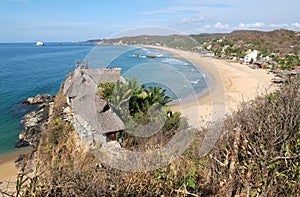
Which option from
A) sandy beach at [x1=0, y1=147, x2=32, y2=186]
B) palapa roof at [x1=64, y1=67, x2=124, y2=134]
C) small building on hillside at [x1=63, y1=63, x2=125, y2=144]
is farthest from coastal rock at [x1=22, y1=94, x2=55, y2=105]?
small building on hillside at [x1=63, y1=63, x2=125, y2=144]

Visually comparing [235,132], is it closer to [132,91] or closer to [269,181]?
[269,181]

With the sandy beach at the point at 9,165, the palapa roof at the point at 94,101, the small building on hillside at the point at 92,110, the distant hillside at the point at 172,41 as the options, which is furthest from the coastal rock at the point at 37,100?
the distant hillside at the point at 172,41

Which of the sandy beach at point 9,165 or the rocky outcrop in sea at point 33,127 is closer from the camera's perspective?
the sandy beach at point 9,165

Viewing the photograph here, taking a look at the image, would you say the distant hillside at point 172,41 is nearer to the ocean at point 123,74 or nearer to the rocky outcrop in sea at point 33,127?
the ocean at point 123,74

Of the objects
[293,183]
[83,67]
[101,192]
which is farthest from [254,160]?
[83,67]

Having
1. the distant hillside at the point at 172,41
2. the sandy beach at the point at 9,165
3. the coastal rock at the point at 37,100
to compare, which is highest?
the distant hillside at the point at 172,41

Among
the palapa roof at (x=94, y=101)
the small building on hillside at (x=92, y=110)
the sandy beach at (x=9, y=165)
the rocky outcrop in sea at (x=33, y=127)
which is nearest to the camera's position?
the small building on hillside at (x=92, y=110)

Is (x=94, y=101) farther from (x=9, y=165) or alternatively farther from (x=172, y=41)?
(x=9, y=165)

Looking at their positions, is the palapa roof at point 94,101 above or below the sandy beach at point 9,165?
above
